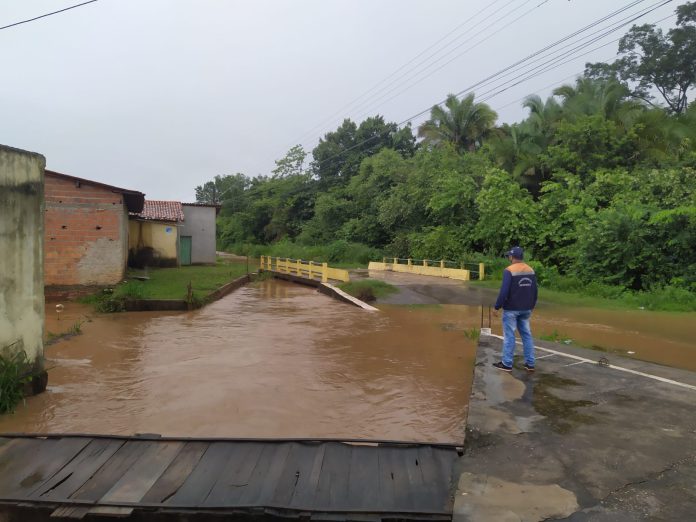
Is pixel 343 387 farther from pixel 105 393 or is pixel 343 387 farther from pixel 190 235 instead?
pixel 190 235

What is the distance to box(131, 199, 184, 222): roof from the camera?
1049 inches

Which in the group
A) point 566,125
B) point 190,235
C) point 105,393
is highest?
point 566,125

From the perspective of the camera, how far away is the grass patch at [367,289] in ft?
55.9

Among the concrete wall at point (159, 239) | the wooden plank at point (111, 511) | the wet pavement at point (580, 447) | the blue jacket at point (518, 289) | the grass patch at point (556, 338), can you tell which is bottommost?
the wooden plank at point (111, 511)

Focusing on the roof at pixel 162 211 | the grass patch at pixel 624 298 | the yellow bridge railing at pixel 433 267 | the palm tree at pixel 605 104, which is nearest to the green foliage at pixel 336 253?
the yellow bridge railing at pixel 433 267

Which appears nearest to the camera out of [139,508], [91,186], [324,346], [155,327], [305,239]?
[139,508]

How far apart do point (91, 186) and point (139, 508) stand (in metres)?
15.4

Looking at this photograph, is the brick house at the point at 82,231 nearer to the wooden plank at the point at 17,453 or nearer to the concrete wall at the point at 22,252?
the concrete wall at the point at 22,252

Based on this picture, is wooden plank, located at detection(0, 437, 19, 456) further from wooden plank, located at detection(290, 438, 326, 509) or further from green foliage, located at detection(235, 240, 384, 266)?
→ green foliage, located at detection(235, 240, 384, 266)

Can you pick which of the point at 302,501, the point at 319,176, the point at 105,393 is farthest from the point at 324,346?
the point at 319,176

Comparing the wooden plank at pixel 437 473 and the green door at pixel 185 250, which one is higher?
the green door at pixel 185 250

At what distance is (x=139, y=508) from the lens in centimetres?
344

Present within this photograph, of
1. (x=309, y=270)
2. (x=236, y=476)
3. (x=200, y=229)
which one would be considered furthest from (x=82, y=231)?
(x=200, y=229)

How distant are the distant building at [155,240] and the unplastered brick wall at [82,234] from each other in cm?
856
